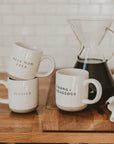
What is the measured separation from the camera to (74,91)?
0.76 metres

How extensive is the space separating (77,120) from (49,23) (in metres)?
0.82

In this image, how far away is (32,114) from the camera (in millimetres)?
830

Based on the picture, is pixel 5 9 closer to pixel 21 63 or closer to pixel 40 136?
pixel 21 63

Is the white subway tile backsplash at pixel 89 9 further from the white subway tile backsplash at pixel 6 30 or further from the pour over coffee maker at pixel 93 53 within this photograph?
the pour over coffee maker at pixel 93 53

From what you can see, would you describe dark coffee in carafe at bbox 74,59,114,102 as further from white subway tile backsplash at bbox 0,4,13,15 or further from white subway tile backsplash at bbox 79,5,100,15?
white subway tile backsplash at bbox 0,4,13,15

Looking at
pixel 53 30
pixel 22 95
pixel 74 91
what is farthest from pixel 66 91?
pixel 53 30

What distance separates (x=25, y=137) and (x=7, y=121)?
0.09m

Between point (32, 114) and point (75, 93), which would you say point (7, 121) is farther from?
point (75, 93)

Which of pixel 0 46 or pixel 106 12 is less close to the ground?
pixel 106 12

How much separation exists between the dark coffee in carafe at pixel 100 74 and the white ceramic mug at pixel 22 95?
0.18 metres

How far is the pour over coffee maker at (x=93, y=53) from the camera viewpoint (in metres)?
0.88

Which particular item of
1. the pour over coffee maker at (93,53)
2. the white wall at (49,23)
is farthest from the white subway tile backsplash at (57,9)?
the pour over coffee maker at (93,53)

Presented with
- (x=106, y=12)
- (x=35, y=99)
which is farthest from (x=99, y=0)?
(x=35, y=99)

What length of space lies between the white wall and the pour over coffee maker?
51 cm
